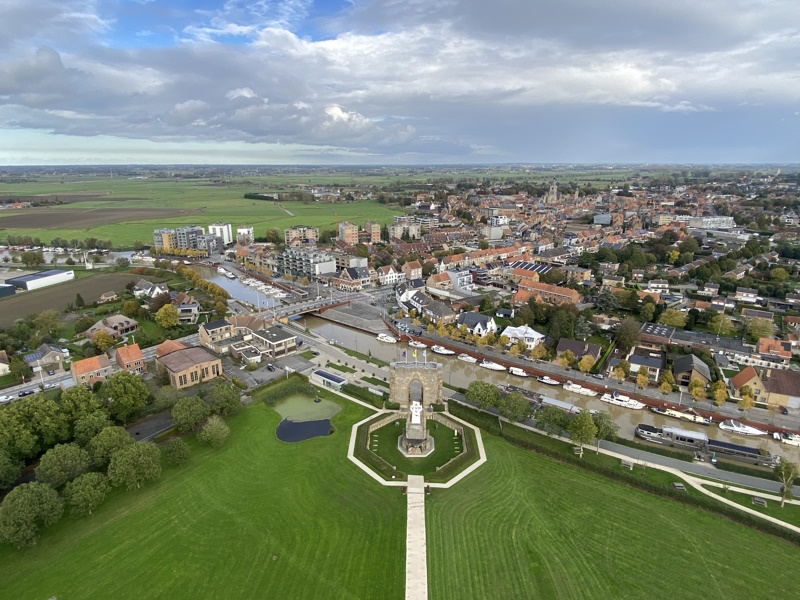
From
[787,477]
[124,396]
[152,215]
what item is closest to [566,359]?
[787,477]

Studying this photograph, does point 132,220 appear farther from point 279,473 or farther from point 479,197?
point 279,473

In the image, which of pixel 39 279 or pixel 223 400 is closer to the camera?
pixel 223 400

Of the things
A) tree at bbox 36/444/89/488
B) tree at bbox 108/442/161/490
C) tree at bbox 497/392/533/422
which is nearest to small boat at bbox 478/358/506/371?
tree at bbox 497/392/533/422

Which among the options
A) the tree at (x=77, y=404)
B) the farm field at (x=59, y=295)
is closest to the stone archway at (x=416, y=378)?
the tree at (x=77, y=404)

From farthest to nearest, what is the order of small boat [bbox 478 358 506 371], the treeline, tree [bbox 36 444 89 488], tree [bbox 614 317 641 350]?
tree [bbox 614 317 641 350], small boat [bbox 478 358 506 371], tree [bbox 36 444 89 488], the treeline

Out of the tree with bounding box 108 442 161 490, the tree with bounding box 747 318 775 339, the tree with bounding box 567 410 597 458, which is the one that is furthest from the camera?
the tree with bounding box 747 318 775 339

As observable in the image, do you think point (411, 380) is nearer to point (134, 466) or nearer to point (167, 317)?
point (134, 466)

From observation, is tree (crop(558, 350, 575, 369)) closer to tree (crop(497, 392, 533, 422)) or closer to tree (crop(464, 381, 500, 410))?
tree (crop(497, 392, 533, 422))
